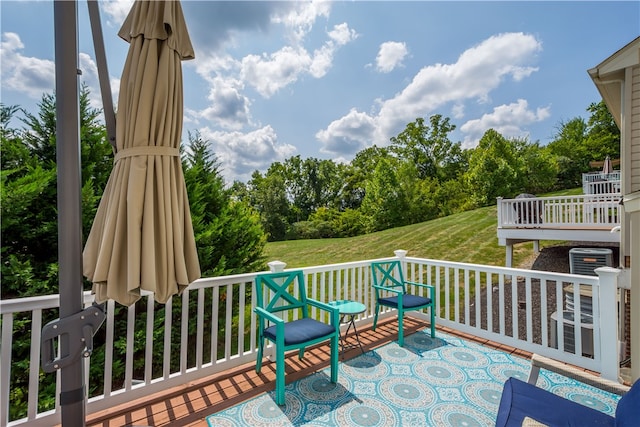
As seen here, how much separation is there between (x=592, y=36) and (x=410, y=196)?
581 inches

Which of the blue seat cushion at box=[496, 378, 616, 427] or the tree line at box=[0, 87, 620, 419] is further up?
the tree line at box=[0, 87, 620, 419]

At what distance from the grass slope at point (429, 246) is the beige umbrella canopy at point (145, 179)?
10376 millimetres

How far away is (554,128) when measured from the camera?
25.9m

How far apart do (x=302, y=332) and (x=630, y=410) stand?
221 centimetres

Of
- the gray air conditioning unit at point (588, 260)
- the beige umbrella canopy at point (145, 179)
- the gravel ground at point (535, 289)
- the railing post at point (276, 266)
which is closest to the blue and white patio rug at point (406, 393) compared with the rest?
the railing post at point (276, 266)

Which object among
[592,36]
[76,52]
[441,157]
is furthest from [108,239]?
[441,157]

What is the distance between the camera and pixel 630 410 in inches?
63.4

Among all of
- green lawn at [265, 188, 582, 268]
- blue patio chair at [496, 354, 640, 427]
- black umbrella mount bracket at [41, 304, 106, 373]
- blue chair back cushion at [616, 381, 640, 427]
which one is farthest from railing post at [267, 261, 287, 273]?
green lawn at [265, 188, 582, 268]

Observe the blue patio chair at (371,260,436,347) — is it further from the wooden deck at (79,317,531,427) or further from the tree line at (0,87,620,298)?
the tree line at (0,87,620,298)

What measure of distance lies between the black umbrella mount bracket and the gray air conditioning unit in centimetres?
889

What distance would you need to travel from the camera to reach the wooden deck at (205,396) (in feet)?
7.59

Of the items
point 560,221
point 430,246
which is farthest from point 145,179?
point 430,246

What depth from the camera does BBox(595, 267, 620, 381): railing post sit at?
281 centimetres

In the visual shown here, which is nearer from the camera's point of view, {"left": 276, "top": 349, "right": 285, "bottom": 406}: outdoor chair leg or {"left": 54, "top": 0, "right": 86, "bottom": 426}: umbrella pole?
{"left": 54, "top": 0, "right": 86, "bottom": 426}: umbrella pole
